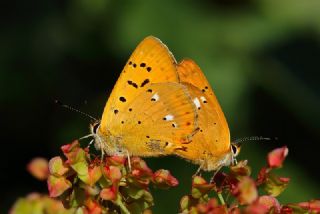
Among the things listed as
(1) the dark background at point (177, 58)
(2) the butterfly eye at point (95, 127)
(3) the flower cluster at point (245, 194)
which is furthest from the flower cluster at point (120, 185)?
(1) the dark background at point (177, 58)

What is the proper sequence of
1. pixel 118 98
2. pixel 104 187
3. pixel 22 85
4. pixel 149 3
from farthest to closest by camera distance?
pixel 22 85
pixel 149 3
pixel 118 98
pixel 104 187

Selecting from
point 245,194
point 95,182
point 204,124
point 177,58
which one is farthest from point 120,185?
point 177,58

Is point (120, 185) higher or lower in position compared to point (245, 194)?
lower

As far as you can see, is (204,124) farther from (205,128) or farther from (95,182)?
(95,182)

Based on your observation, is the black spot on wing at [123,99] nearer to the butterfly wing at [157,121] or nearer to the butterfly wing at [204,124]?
the butterfly wing at [157,121]

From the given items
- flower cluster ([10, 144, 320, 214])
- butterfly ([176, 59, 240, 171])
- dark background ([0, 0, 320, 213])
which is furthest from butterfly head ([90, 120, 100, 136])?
dark background ([0, 0, 320, 213])

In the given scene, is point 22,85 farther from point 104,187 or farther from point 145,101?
point 104,187

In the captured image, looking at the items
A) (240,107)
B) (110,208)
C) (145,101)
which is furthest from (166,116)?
(240,107)
